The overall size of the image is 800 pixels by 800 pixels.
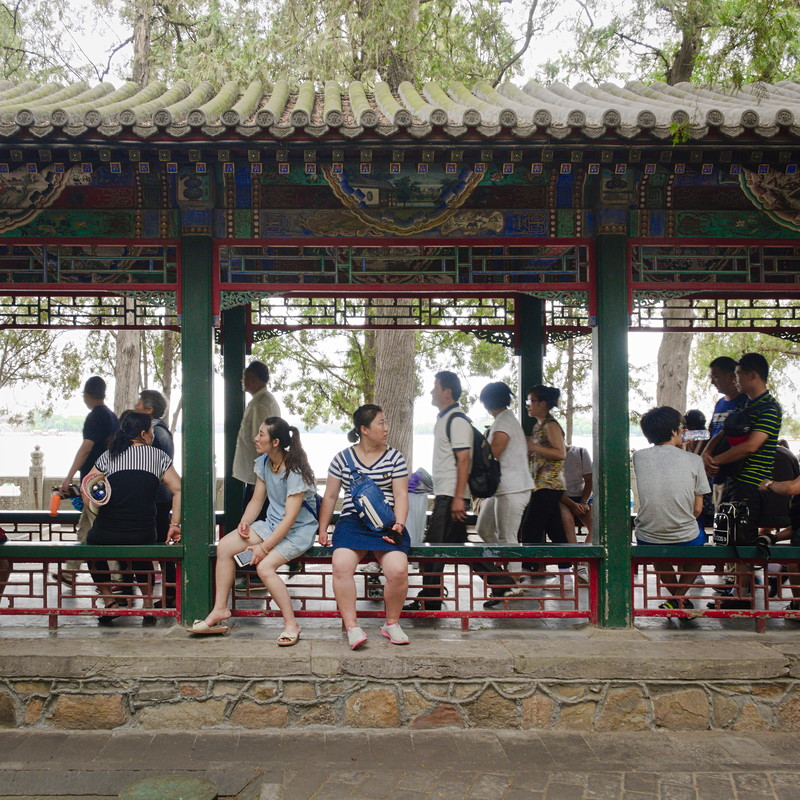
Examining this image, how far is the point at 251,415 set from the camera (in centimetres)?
763

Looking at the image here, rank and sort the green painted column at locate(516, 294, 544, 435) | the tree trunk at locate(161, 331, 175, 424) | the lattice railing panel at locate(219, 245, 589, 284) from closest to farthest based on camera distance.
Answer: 1. the lattice railing panel at locate(219, 245, 589, 284)
2. the green painted column at locate(516, 294, 544, 435)
3. the tree trunk at locate(161, 331, 175, 424)

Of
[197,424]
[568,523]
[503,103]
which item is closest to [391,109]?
[503,103]

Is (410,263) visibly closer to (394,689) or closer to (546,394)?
(546,394)

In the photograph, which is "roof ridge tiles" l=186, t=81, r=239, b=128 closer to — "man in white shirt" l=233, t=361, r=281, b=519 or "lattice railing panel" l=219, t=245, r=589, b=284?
"lattice railing panel" l=219, t=245, r=589, b=284

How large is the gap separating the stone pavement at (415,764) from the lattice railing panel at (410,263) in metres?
3.23

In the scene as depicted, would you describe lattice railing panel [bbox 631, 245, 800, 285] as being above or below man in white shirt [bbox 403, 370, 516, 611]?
above

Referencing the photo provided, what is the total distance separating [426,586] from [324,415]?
13147 millimetres

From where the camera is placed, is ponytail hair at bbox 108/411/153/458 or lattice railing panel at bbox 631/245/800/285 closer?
ponytail hair at bbox 108/411/153/458

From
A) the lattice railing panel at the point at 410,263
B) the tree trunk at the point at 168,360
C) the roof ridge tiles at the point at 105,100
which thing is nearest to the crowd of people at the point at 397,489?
the lattice railing panel at the point at 410,263

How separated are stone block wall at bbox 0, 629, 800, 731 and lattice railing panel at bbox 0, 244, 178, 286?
2.69 meters

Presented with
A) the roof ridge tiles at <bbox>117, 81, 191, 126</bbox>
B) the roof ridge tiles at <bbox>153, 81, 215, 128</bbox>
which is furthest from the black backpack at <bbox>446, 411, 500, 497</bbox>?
the roof ridge tiles at <bbox>117, 81, 191, 126</bbox>

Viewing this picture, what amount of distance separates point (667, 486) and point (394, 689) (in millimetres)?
2484

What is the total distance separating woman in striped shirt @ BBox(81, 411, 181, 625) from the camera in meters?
6.24

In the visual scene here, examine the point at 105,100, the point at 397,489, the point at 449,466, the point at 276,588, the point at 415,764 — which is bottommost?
the point at 415,764
